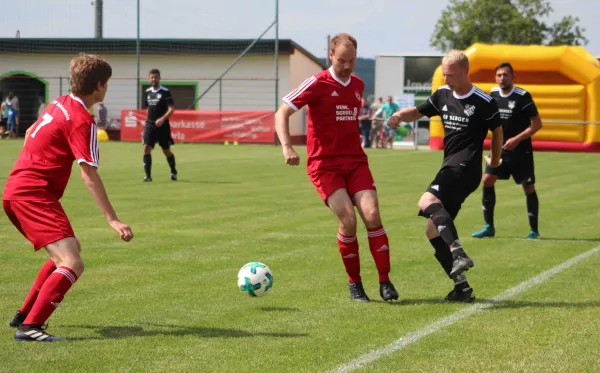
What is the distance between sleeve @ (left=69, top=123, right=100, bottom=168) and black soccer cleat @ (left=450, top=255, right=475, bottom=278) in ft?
9.41

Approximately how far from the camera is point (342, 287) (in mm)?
8273

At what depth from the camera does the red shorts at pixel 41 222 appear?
620cm

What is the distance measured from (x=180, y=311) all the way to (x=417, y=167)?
1862 cm

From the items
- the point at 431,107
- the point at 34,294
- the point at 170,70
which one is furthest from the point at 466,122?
the point at 170,70

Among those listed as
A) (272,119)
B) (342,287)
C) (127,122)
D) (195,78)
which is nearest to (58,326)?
(342,287)

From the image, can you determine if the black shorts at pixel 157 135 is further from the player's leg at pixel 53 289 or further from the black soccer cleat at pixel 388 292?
the player's leg at pixel 53 289

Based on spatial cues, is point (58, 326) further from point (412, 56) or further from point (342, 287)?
point (412, 56)

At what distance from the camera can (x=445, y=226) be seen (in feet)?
25.5

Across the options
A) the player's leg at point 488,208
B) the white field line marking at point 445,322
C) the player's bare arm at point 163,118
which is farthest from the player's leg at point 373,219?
the player's bare arm at point 163,118

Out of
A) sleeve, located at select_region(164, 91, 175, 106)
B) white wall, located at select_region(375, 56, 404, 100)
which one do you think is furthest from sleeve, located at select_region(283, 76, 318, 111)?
white wall, located at select_region(375, 56, 404, 100)

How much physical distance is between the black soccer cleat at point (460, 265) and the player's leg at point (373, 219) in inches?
18.6

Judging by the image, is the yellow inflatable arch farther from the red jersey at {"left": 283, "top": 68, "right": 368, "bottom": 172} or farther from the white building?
the red jersey at {"left": 283, "top": 68, "right": 368, "bottom": 172}

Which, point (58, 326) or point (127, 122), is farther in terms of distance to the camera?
point (127, 122)

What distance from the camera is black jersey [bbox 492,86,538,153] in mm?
11531
